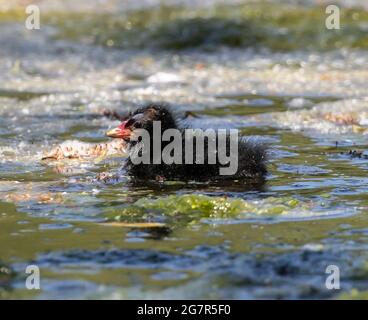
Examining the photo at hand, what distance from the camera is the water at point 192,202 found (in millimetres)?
5840

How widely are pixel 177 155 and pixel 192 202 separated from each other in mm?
1285

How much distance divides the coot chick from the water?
0.16 m

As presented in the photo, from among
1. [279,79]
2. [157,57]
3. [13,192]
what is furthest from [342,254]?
[157,57]

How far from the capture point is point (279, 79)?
15.8 meters

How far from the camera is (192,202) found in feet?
24.5

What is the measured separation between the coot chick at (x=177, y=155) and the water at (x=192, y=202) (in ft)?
0.53

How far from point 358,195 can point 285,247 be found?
1775 mm
